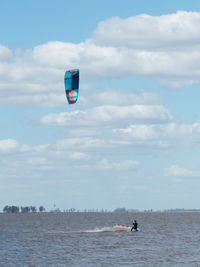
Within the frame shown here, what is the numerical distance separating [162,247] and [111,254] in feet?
30.4

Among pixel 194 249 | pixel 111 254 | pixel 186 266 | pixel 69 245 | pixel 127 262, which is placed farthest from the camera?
pixel 69 245

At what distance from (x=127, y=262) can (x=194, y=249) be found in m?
13.9

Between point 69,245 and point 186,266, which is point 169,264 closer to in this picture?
point 186,266

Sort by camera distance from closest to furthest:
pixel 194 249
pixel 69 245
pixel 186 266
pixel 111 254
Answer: pixel 186 266, pixel 111 254, pixel 194 249, pixel 69 245

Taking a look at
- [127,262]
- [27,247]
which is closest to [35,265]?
[127,262]

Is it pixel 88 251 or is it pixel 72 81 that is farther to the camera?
pixel 72 81

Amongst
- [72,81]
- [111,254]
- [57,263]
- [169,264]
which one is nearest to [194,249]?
[111,254]

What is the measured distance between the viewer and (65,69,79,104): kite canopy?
59.6 meters

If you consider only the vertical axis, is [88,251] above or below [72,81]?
below

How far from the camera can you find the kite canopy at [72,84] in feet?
195

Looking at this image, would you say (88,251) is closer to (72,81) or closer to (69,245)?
(69,245)

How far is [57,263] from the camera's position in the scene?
46812 millimetres

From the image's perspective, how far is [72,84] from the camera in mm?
60156

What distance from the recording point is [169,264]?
45188mm
